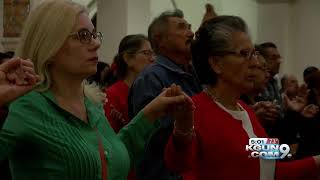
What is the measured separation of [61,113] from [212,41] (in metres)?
0.83

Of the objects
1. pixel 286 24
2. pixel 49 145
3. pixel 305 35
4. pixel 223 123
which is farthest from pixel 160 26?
pixel 286 24

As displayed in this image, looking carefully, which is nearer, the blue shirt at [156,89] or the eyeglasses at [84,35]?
the eyeglasses at [84,35]

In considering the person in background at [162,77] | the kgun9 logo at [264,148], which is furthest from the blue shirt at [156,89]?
the kgun9 logo at [264,148]

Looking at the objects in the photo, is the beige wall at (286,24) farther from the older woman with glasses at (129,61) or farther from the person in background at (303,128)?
the person in background at (303,128)

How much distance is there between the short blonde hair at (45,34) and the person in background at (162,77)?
0.85 meters

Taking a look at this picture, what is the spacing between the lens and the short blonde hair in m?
2.29

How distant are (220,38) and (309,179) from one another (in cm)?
73

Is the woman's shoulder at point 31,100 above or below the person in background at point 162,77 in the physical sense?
above

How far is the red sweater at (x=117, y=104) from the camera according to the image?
14.0ft

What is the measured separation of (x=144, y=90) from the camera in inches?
133

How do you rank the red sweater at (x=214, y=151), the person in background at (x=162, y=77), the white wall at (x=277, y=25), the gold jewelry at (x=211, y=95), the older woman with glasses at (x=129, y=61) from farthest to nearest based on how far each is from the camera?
1. the white wall at (x=277, y=25)
2. the older woman with glasses at (x=129, y=61)
3. the person in background at (x=162, y=77)
4. the gold jewelry at (x=211, y=95)
5. the red sweater at (x=214, y=151)

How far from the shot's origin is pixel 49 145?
214 cm

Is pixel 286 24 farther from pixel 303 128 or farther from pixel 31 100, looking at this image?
pixel 31 100

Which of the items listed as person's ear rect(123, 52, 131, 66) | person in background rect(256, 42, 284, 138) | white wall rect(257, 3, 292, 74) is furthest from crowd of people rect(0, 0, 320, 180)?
white wall rect(257, 3, 292, 74)
